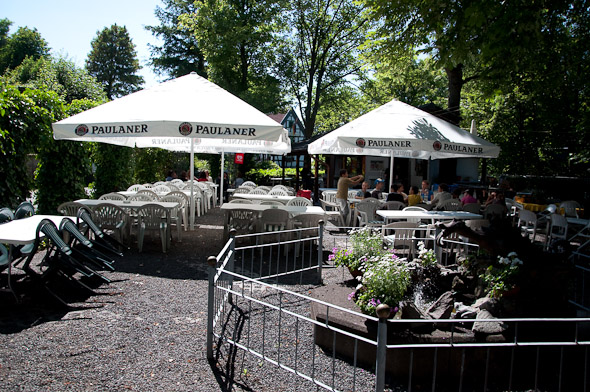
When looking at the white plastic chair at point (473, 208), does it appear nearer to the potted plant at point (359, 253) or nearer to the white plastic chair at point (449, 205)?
the white plastic chair at point (449, 205)

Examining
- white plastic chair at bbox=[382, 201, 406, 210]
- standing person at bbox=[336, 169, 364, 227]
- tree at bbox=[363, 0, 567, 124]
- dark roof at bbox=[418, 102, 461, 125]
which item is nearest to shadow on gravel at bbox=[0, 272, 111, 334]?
standing person at bbox=[336, 169, 364, 227]

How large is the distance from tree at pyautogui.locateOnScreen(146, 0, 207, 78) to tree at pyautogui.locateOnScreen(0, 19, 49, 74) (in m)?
28.7

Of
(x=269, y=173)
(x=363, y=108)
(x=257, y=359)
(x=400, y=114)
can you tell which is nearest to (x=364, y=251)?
(x=257, y=359)

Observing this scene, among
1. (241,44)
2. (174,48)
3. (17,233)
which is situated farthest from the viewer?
(174,48)

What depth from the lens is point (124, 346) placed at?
4102 millimetres

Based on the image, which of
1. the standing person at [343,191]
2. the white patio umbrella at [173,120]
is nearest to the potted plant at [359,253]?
the white patio umbrella at [173,120]

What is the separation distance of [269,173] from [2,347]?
2650cm

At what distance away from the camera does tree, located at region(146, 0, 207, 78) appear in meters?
34.1

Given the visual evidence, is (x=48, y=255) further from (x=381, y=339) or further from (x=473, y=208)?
(x=473, y=208)

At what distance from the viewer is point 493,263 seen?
4945mm

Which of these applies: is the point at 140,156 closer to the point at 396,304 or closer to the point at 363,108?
the point at 396,304

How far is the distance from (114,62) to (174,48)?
86.8 feet

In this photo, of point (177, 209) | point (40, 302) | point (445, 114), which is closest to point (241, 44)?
point (445, 114)

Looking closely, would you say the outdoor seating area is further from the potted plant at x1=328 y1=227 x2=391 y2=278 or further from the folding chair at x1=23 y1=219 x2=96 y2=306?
the potted plant at x1=328 y1=227 x2=391 y2=278
